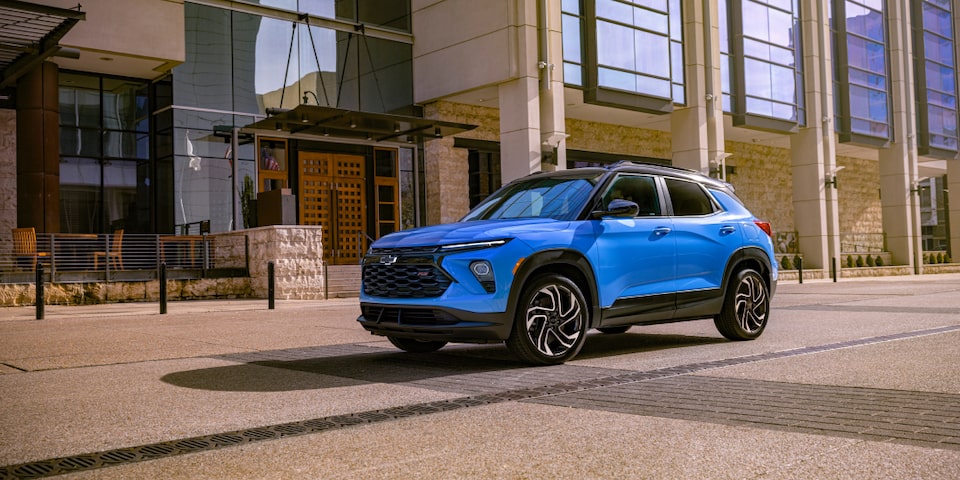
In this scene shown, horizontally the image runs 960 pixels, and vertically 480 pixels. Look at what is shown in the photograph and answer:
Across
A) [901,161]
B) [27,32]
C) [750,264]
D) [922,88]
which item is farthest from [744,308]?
[922,88]

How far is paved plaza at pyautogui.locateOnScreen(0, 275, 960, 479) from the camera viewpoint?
404cm

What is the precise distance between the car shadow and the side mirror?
4.68ft

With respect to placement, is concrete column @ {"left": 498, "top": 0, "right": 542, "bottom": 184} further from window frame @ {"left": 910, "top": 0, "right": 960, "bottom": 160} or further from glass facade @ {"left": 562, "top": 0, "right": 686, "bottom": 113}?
window frame @ {"left": 910, "top": 0, "right": 960, "bottom": 160}

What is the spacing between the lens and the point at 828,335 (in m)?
10.0

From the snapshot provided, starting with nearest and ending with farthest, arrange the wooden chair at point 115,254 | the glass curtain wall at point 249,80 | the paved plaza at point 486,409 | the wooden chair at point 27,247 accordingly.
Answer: the paved plaza at point 486,409, the wooden chair at point 27,247, the wooden chair at point 115,254, the glass curtain wall at point 249,80

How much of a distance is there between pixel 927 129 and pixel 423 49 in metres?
30.2

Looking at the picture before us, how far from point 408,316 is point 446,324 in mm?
424

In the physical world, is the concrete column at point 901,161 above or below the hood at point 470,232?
above

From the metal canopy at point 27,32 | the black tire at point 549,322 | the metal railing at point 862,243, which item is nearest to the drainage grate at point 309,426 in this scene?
the black tire at point 549,322

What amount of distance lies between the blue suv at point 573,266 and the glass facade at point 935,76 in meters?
41.8

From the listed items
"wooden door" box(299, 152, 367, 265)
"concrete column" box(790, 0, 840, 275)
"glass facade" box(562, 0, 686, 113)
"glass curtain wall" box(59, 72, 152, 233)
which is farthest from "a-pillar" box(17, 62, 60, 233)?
"concrete column" box(790, 0, 840, 275)

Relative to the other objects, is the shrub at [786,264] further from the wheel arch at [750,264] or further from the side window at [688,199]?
the side window at [688,199]

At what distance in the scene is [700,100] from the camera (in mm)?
32812

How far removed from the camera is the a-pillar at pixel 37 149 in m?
23.2
